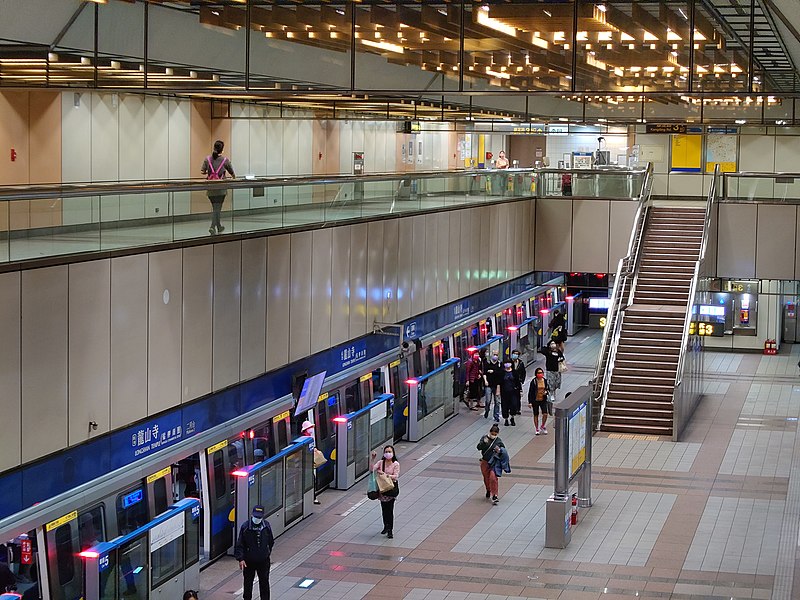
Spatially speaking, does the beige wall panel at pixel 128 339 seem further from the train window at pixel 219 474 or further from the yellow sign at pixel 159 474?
the train window at pixel 219 474

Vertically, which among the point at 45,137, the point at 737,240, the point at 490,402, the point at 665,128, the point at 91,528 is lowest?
the point at 490,402

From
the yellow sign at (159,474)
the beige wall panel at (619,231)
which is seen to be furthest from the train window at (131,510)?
the beige wall panel at (619,231)

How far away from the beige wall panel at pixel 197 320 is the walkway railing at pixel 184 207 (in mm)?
290

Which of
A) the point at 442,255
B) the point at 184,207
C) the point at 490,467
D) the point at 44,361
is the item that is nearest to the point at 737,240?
the point at 442,255

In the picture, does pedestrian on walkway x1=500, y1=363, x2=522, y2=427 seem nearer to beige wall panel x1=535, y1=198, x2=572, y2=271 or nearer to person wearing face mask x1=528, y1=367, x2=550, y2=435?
person wearing face mask x1=528, y1=367, x2=550, y2=435

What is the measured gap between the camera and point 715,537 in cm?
1680

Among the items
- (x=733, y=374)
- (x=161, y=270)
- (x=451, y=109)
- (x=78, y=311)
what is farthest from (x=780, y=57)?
(x=733, y=374)

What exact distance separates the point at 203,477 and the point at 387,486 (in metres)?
2.70

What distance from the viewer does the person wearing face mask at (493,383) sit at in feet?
80.3

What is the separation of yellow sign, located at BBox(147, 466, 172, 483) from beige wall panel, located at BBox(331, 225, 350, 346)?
5325 millimetres

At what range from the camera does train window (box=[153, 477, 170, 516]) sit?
45.3ft

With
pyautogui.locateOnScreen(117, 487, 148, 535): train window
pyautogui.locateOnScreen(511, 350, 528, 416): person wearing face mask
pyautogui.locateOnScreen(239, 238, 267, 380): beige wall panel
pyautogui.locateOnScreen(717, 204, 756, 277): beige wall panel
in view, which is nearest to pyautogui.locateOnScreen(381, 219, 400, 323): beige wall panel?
pyautogui.locateOnScreen(511, 350, 528, 416): person wearing face mask

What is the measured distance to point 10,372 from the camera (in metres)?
11.1

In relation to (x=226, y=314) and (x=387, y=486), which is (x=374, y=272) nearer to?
(x=387, y=486)
